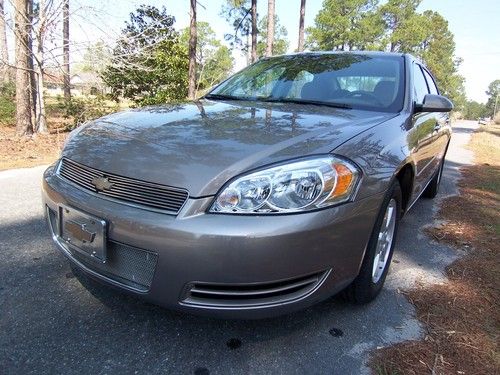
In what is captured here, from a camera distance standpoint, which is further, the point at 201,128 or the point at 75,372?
the point at 201,128

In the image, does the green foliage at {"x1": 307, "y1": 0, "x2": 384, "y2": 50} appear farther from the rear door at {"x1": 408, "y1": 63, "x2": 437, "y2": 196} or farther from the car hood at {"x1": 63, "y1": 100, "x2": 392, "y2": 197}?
the car hood at {"x1": 63, "y1": 100, "x2": 392, "y2": 197}

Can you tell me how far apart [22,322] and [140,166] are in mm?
1060

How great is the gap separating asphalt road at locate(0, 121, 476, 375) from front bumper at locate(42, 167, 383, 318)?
0.99 ft

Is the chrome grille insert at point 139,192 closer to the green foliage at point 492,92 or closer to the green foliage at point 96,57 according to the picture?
the green foliage at point 96,57

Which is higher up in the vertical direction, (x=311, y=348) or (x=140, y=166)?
(x=140, y=166)

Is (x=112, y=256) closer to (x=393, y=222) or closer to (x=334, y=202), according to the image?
(x=334, y=202)

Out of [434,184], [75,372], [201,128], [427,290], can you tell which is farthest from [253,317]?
[434,184]

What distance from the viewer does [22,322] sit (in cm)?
206

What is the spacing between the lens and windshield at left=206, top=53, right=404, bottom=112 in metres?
2.83

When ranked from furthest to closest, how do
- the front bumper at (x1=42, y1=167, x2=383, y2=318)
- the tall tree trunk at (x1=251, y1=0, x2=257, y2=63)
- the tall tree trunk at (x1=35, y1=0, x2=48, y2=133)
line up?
the tall tree trunk at (x1=251, y1=0, x2=257, y2=63) → the tall tree trunk at (x1=35, y1=0, x2=48, y2=133) → the front bumper at (x1=42, y1=167, x2=383, y2=318)

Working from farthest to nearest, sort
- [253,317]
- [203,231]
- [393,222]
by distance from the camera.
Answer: [393,222]
[253,317]
[203,231]

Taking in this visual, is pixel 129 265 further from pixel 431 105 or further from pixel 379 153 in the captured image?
pixel 431 105

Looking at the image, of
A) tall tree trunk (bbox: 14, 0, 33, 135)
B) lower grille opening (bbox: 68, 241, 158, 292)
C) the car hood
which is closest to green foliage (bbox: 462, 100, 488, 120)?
tall tree trunk (bbox: 14, 0, 33, 135)

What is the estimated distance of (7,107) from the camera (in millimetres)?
13195
